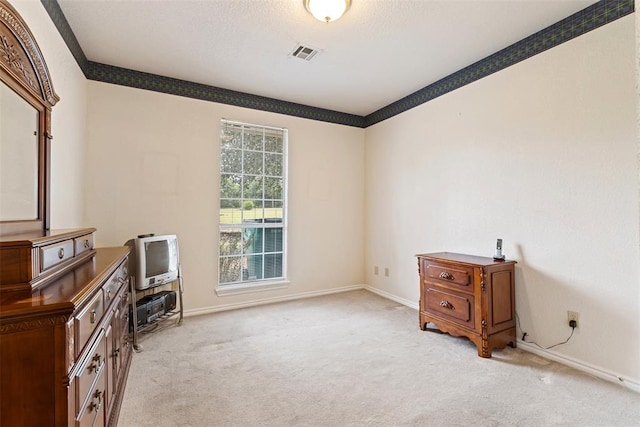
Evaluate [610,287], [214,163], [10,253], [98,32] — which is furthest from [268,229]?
[610,287]

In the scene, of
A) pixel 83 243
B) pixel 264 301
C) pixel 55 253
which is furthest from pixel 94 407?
pixel 264 301

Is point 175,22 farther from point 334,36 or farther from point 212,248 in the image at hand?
point 212,248

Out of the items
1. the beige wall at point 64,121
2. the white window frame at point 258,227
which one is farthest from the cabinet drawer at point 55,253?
the white window frame at point 258,227

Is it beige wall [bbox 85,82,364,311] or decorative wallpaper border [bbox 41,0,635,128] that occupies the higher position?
decorative wallpaper border [bbox 41,0,635,128]

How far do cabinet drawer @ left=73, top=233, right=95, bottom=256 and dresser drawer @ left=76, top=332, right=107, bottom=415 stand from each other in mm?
485

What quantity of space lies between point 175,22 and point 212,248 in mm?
2374

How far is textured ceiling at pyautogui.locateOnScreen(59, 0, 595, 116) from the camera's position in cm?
229

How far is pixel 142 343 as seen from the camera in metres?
2.76

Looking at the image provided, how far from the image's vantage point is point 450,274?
285 cm

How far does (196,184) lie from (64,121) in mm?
1404

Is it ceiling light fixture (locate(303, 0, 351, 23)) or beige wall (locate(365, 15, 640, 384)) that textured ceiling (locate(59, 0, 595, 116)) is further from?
beige wall (locate(365, 15, 640, 384))

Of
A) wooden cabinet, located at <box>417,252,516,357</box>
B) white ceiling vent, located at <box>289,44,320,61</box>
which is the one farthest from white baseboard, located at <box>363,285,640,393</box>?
white ceiling vent, located at <box>289,44,320,61</box>

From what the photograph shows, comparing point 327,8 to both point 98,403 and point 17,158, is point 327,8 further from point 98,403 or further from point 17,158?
point 98,403

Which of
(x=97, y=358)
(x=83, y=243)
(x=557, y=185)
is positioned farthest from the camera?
(x=557, y=185)
